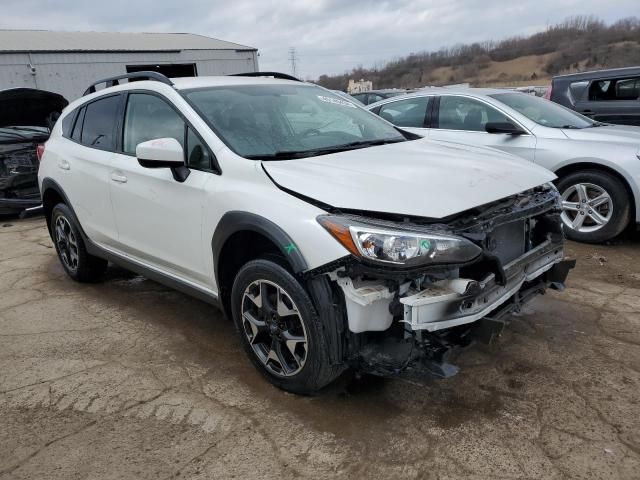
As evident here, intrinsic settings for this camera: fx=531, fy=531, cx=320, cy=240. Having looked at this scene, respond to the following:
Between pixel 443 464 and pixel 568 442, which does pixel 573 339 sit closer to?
pixel 568 442

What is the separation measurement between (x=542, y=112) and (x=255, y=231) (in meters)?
4.71

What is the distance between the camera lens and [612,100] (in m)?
7.75

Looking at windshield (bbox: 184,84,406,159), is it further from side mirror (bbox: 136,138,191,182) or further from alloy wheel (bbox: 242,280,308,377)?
alloy wheel (bbox: 242,280,308,377)

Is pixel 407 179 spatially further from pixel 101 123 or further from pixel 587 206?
pixel 587 206

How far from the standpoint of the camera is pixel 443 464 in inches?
94.3

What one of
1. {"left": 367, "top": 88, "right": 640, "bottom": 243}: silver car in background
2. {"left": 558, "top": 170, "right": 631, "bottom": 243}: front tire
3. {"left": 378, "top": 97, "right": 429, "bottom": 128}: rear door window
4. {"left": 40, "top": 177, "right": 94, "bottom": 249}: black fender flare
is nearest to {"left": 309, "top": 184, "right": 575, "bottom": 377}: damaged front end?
{"left": 40, "top": 177, "right": 94, "bottom": 249}: black fender flare

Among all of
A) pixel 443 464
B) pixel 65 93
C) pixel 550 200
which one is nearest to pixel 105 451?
pixel 443 464

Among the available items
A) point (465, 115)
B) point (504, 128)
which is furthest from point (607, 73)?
point (504, 128)

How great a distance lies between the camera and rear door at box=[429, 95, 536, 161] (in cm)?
582

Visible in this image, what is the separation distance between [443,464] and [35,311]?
11.9 ft

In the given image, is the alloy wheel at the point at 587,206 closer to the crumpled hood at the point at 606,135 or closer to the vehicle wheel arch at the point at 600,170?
the vehicle wheel arch at the point at 600,170

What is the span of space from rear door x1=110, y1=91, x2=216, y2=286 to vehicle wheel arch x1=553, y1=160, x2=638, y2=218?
407 centimetres

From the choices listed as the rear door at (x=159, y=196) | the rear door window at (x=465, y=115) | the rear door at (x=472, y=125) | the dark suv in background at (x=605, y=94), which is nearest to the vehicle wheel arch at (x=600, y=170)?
the rear door at (x=472, y=125)

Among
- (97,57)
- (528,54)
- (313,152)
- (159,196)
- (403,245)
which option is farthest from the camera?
(528,54)
